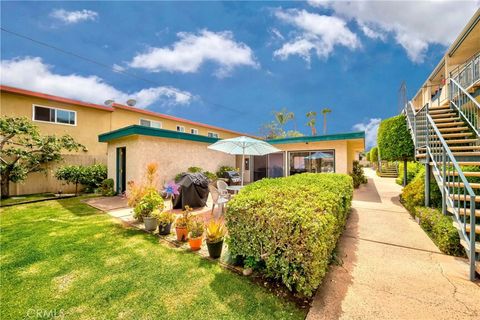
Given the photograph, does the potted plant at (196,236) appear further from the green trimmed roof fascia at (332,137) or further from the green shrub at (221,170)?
the green trimmed roof fascia at (332,137)

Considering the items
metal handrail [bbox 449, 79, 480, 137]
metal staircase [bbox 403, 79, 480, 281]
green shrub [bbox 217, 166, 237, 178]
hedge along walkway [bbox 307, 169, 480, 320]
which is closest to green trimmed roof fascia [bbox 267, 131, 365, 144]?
metal staircase [bbox 403, 79, 480, 281]

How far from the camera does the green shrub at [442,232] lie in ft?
12.4

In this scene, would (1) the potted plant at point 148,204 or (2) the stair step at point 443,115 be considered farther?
(2) the stair step at point 443,115

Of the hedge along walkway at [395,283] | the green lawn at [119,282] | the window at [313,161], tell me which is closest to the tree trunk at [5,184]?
the green lawn at [119,282]

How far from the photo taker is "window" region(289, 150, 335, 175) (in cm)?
1259

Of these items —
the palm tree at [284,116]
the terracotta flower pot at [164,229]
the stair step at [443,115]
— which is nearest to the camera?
the terracotta flower pot at [164,229]

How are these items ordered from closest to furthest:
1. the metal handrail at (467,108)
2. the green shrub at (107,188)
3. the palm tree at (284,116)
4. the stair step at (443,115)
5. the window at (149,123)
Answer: the metal handrail at (467,108) → the stair step at (443,115) → the green shrub at (107,188) → the window at (149,123) → the palm tree at (284,116)

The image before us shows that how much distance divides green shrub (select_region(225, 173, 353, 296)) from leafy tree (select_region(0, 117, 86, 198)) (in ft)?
41.5

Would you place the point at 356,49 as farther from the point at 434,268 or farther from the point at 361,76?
the point at 434,268

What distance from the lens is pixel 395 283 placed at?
2963mm

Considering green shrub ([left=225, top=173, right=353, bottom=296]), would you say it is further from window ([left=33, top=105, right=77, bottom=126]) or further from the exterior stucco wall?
window ([left=33, top=105, right=77, bottom=126])

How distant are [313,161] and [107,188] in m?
12.4

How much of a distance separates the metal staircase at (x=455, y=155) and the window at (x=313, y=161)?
15.3 feet

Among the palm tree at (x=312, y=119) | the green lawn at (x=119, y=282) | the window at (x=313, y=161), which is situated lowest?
the green lawn at (x=119, y=282)
